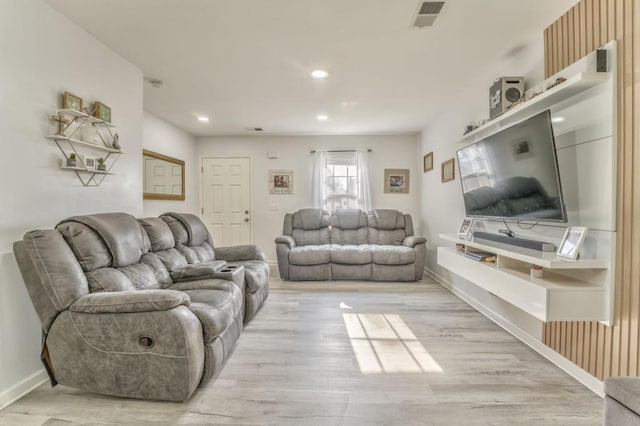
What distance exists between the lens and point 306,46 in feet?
7.94

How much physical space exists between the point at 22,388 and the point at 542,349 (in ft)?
11.0

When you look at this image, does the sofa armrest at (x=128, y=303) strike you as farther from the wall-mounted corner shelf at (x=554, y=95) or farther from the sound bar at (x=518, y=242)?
the wall-mounted corner shelf at (x=554, y=95)

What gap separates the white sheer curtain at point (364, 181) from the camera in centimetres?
538

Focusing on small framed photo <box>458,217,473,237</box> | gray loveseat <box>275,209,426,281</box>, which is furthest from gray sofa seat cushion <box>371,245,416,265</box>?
small framed photo <box>458,217,473,237</box>

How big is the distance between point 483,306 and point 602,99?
6.87ft

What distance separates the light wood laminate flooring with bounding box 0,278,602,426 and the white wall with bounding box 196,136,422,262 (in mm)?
2790

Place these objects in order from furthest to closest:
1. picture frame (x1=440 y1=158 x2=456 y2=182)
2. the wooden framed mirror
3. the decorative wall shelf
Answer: the wooden framed mirror → picture frame (x1=440 y1=158 x2=456 y2=182) → the decorative wall shelf

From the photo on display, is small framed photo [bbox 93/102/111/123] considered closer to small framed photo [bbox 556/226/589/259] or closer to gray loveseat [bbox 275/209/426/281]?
gray loveseat [bbox 275/209/426/281]

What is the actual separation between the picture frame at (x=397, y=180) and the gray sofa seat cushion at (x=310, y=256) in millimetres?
1807

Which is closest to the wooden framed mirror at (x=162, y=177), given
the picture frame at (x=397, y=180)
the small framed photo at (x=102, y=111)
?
the small framed photo at (x=102, y=111)

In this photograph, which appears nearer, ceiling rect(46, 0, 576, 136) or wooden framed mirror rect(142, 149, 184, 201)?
ceiling rect(46, 0, 576, 136)

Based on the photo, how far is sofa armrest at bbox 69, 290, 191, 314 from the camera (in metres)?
1.61

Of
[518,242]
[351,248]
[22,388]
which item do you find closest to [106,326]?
[22,388]

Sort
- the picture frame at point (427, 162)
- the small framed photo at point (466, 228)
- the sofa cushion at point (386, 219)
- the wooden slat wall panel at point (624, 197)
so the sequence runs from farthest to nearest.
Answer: the sofa cushion at point (386, 219) → the picture frame at point (427, 162) → the small framed photo at point (466, 228) → the wooden slat wall panel at point (624, 197)
